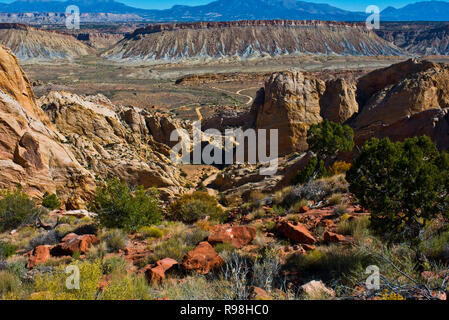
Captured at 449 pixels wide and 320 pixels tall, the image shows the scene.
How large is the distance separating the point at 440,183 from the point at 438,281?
1.85 metres

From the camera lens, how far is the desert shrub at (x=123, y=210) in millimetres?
9883

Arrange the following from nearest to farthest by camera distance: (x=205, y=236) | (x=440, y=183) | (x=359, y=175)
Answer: (x=440, y=183) → (x=359, y=175) → (x=205, y=236)

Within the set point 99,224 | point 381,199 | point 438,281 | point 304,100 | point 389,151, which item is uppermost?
point 304,100

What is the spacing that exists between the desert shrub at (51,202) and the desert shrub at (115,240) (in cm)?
539

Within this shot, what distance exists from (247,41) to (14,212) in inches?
5941

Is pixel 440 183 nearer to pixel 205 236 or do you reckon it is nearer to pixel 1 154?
pixel 205 236

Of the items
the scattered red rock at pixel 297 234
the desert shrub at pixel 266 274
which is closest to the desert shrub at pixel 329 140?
the scattered red rock at pixel 297 234

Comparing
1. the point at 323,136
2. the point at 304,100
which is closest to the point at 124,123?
the point at 304,100

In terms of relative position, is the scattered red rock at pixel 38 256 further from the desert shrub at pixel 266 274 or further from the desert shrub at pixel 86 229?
the desert shrub at pixel 266 274

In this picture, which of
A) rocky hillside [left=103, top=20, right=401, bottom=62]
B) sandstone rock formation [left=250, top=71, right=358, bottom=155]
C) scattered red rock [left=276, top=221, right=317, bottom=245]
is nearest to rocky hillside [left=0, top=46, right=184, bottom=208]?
sandstone rock formation [left=250, top=71, right=358, bottom=155]

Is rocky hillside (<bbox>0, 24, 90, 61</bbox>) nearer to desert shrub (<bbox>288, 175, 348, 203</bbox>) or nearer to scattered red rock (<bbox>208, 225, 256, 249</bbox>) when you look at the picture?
desert shrub (<bbox>288, 175, 348, 203</bbox>)

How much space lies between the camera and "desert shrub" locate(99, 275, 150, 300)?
4.78m

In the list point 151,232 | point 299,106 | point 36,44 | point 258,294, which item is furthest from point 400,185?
point 36,44

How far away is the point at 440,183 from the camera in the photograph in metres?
5.87
